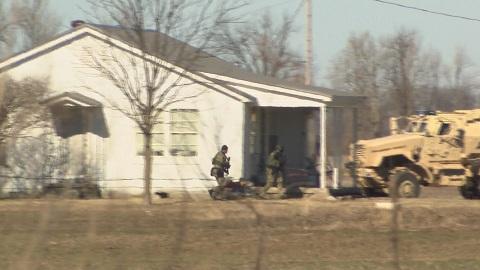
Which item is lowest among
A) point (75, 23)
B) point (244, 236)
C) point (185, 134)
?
point (244, 236)

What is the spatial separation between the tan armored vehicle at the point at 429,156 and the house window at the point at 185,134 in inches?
191

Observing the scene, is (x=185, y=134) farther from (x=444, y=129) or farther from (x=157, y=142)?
(x=444, y=129)

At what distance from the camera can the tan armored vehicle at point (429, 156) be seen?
27.1 meters

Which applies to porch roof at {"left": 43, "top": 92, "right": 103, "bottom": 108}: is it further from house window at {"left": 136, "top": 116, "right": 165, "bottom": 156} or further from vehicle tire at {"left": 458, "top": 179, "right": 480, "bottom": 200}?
vehicle tire at {"left": 458, "top": 179, "right": 480, "bottom": 200}

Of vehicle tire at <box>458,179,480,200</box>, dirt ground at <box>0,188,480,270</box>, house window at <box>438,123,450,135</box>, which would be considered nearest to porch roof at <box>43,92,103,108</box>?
dirt ground at <box>0,188,480,270</box>

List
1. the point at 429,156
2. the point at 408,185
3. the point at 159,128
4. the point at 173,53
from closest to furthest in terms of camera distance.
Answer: the point at 173,53 < the point at 408,185 < the point at 429,156 < the point at 159,128

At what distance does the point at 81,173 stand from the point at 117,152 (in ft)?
3.86

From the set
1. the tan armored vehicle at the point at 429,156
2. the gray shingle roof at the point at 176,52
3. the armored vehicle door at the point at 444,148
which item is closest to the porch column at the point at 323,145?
the gray shingle roof at the point at 176,52

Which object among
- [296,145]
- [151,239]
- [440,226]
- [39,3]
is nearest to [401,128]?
[296,145]

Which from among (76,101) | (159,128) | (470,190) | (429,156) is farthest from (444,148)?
(76,101)

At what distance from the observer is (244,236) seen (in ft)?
59.3

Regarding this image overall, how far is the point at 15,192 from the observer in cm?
2725

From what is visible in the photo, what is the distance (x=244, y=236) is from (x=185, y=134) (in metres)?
10.2

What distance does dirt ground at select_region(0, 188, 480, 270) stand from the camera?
13.6 metres
